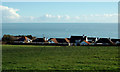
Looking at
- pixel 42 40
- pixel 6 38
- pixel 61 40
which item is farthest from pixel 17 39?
pixel 61 40

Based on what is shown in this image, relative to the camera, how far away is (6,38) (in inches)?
3366

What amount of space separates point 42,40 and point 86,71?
7428cm

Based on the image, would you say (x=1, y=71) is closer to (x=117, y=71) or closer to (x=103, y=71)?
(x=103, y=71)

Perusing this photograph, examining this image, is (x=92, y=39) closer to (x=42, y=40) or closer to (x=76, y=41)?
(x=76, y=41)

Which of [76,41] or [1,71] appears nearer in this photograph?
[1,71]

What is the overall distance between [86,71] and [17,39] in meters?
87.5

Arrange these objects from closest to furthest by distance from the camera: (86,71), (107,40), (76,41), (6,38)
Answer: (86,71) < (107,40) < (6,38) < (76,41)

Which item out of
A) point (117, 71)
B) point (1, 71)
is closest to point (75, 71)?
point (117, 71)

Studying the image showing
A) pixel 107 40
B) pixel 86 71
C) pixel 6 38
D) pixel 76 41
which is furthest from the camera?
pixel 76 41

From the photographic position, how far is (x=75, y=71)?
12.7m

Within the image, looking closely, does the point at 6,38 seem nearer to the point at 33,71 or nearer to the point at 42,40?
the point at 42,40

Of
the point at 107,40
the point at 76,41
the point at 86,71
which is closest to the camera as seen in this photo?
the point at 86,71

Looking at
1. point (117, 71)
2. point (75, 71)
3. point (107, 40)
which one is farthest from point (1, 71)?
point (107, 40)

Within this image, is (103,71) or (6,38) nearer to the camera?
(103,71)
